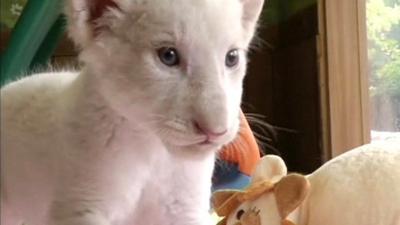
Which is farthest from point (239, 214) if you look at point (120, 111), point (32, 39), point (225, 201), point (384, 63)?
point (384, 63)

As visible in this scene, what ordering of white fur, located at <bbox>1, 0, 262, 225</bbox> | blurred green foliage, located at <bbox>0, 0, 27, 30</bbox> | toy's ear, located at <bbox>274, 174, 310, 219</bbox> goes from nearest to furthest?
1. blurred green foliage, located at <bbox>0, 0, 27, 30</bbox>
2. white fur, located at <bbox>1, 0, 262, 225</bbox>
3. toy's ear, located at <bbox>274, 174, 310, 219</bbox>

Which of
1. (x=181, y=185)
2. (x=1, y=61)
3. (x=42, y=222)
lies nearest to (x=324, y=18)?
(x=181, y=185)

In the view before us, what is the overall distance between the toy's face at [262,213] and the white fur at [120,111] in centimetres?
13

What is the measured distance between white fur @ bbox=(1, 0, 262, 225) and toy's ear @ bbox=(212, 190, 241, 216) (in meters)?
0.16

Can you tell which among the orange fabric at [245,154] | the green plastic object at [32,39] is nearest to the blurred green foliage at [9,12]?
the green plastic object at [32,39]

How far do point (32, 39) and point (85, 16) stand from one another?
0.39 ft

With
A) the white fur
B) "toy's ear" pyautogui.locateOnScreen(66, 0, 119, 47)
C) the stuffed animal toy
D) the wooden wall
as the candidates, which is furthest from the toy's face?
the wooden wall

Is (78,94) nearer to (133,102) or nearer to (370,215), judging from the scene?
(133,102)

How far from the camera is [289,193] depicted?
2.27 ft

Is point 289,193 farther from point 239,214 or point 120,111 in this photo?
point 120,111

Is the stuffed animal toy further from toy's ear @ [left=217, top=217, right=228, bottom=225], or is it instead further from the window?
the window

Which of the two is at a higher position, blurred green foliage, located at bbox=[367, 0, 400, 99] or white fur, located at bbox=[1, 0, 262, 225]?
blurred green foliage, located at bbox=[367, 0, 400, 99]

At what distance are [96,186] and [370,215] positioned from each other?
315 mm

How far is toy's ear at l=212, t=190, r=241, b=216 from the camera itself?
0.75 m
